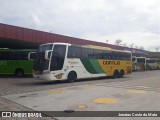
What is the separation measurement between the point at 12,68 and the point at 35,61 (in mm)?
9104

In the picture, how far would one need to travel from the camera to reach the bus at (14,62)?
85.7 ft

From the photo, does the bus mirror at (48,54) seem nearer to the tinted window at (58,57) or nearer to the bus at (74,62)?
the bus at (74,62)

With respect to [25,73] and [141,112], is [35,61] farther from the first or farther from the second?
[141,112]

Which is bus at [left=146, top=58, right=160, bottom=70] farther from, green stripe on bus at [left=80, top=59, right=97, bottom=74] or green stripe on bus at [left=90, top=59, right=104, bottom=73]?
green stripe on bus at [left=80, top=59, right=97, bottom=74]

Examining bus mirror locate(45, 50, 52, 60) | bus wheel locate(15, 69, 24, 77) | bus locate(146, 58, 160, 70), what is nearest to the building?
bus wheel locate(15, 69, 24, 77)

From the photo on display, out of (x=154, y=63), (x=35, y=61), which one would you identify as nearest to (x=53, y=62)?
(x=35, y=61)

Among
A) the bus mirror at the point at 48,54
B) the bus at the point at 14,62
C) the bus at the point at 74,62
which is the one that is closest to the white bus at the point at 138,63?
the bus at the point at 74,62

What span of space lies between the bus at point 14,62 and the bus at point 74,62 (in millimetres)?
7366

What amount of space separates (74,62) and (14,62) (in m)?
9.18

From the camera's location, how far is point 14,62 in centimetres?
2619

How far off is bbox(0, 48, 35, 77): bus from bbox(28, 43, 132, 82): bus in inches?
290

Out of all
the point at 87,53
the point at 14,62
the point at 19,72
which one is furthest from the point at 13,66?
the point at 87,53

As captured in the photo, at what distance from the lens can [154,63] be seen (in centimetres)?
5322

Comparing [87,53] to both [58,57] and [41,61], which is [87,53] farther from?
[41,61]
